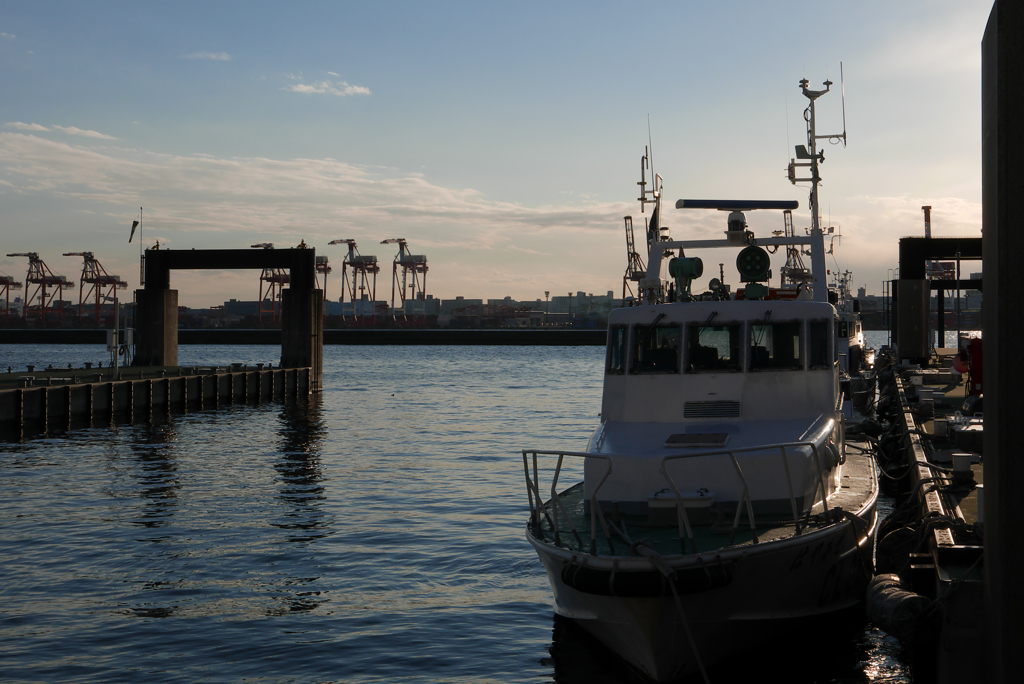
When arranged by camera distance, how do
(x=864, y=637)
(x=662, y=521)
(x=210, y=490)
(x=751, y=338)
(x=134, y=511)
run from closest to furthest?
1. (x=662, y=521)
2. (x=864, y=637)
3. (x=751, y=338)
4. (x=134, y=511)
5. (x=210, y=490)

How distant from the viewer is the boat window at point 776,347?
12.6 meters

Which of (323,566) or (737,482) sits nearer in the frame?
(737,482)

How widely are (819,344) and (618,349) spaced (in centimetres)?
286

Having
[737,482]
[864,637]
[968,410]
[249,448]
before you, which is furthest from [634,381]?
[249,448]

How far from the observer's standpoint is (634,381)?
12.8 m

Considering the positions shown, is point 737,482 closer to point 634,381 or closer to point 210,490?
point 634,381

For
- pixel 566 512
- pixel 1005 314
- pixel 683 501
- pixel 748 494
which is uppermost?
pixel 1005 314

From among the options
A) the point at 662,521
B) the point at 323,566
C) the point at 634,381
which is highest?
the point at 634,381

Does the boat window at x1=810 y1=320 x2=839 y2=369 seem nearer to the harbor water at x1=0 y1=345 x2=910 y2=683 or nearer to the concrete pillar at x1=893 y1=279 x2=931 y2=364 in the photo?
the harbor water at x1=0 y1=345 x2=910 y2=683

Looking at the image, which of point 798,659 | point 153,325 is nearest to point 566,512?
point 798,659

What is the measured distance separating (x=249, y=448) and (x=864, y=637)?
24.5m

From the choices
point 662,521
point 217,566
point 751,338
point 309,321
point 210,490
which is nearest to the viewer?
point 662,521

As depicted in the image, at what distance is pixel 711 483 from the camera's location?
34.9 feet

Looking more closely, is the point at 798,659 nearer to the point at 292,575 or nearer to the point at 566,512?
the point at 566,512
